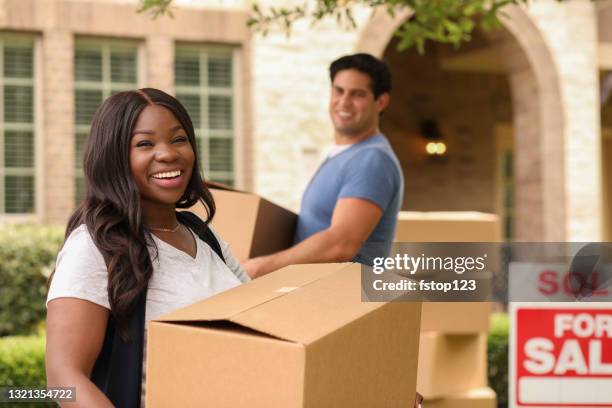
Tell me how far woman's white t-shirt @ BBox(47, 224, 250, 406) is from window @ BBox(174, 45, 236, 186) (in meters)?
7.14

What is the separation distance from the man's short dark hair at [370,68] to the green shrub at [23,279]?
4.81m

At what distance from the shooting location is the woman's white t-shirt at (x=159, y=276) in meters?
1.83

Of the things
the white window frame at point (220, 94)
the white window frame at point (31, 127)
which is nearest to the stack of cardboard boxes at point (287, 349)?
the white window frame at point (31, 127)

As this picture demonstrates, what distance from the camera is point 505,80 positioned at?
12969 millimetres

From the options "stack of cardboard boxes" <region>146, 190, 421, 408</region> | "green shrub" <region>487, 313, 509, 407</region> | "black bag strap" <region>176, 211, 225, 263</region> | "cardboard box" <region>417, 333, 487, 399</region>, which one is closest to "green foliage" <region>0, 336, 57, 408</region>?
"cardboard box" <region>417, 333, 487, 399</region>

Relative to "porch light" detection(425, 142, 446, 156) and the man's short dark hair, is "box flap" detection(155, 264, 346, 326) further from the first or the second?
"porch light" detection(425, 142, 446, 156)

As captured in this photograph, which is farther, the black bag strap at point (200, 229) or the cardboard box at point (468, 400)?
the cardboard box at point (468, 400)

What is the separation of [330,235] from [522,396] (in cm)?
110

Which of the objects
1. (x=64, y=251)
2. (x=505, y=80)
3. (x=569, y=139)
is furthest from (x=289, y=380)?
(x=505, y=80)

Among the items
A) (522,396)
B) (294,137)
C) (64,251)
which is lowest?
(522,396)

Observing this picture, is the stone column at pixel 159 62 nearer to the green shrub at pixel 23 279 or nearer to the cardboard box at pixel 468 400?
the green shrub at pixel 23 279

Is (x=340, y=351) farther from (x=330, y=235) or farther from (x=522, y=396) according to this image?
(x=330, y=235)

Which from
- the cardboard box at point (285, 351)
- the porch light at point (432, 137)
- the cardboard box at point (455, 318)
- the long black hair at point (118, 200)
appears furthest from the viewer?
the porch light at point (432, 137)

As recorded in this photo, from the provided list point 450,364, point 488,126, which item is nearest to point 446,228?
point 450,364
